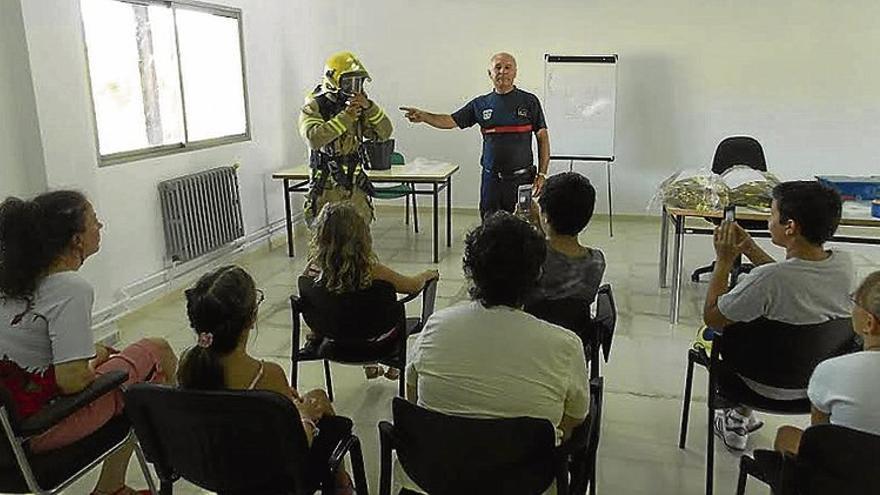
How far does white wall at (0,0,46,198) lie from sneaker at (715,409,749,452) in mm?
3415

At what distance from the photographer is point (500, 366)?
62.2 inches

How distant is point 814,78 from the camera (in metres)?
6.35

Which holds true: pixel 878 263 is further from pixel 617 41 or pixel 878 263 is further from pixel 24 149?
pixel 24 149

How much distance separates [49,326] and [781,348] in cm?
213

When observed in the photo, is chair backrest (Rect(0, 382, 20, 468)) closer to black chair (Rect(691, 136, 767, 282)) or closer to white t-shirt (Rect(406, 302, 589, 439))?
white t-shirt (Rect(406, 302, 589, 439))

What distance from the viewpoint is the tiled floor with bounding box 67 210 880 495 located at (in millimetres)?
2635

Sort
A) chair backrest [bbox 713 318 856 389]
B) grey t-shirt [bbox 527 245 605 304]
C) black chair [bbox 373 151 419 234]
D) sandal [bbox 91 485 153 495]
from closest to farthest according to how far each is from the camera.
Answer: chair backrest [bbox 713 318 856 389] → sandal [bbox 91 485 153 495] → grey t-shirt [bbox 527 245 605 304] → black chair [bbox 373 151 419 234]

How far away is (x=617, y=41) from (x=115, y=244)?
4747 millimetres

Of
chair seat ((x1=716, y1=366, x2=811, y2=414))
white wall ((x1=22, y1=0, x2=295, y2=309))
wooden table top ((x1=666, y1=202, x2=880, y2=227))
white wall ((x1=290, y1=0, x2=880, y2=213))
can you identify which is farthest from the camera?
white wall ((x1=290, y1=0, x2=880, y2=213))

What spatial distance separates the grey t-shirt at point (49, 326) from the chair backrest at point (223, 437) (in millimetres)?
336

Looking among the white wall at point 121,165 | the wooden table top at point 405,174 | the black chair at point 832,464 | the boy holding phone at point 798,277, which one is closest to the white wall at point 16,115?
the white wall at point 121,165

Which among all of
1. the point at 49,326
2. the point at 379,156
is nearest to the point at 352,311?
the point at 49,326

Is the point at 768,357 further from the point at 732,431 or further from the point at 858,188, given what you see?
the point at 858,188

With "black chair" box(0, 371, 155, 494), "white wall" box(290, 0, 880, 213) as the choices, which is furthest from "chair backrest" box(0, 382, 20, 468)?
"white wall" box(290, 0, 880, 213)
